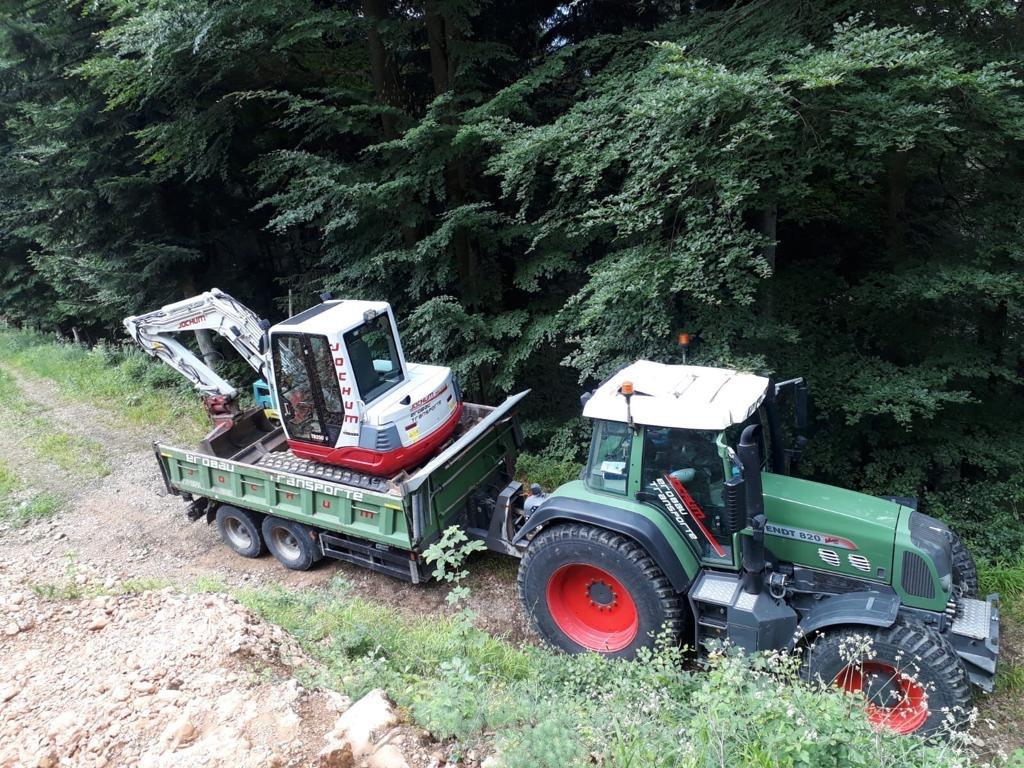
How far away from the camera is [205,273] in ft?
43.1

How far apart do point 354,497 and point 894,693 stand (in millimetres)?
4303

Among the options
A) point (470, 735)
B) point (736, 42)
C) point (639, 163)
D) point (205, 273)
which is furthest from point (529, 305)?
point (205, 273)

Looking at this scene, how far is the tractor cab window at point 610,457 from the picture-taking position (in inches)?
182

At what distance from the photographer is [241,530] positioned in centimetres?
714

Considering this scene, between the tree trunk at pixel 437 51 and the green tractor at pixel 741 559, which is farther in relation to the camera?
the tree trunk at pixel 437 51

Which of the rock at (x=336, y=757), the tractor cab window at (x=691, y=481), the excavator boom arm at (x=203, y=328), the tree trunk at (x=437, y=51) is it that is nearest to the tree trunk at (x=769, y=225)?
the tractor cab window at (x=691, y=481)

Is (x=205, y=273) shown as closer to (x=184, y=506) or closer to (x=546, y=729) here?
(x=184, y=506)

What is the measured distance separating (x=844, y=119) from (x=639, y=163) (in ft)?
5.66

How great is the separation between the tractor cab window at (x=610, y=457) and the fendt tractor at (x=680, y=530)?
0.04 ft

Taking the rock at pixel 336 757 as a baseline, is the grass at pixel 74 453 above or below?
below

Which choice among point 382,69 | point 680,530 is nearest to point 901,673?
point 680,530

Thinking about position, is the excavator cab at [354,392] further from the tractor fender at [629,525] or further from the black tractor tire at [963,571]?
the black tractor tire at [963,571]

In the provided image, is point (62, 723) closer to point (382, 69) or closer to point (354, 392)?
point (354, 392)

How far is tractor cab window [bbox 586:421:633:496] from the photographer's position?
4633 mm
